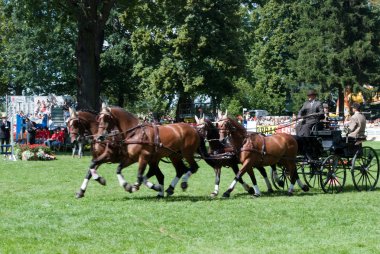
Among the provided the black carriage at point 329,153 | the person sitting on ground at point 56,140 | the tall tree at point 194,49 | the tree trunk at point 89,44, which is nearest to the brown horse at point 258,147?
the black carriage at point 329,153

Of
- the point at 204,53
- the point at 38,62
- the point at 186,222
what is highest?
the point at 204,53

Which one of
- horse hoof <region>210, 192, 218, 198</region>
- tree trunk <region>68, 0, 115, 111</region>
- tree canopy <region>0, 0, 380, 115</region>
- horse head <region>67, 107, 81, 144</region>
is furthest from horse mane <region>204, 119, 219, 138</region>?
tree canopy <region>0, 0, 380, 115</region>

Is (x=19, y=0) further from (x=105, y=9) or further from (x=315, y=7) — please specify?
(x=315, y=7)

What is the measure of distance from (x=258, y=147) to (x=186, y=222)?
4.63m

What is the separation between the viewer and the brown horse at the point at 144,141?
15.4 meters

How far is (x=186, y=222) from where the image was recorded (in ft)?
39.2

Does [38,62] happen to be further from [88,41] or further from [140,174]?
[140,174]

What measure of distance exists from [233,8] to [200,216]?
41698mm

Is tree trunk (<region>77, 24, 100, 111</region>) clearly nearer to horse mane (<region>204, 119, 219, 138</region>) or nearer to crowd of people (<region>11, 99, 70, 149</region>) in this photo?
crowd of people (<region>11, 99, 70, 149</region>)

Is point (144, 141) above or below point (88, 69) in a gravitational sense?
below

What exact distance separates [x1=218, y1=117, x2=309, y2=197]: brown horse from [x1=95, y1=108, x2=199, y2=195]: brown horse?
89 centimetres

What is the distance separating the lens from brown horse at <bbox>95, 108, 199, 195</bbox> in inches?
607

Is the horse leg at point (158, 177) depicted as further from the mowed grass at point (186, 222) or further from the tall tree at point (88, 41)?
the tall tree at point (88, 41)

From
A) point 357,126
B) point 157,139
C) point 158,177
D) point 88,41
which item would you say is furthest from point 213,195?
point 88,41
